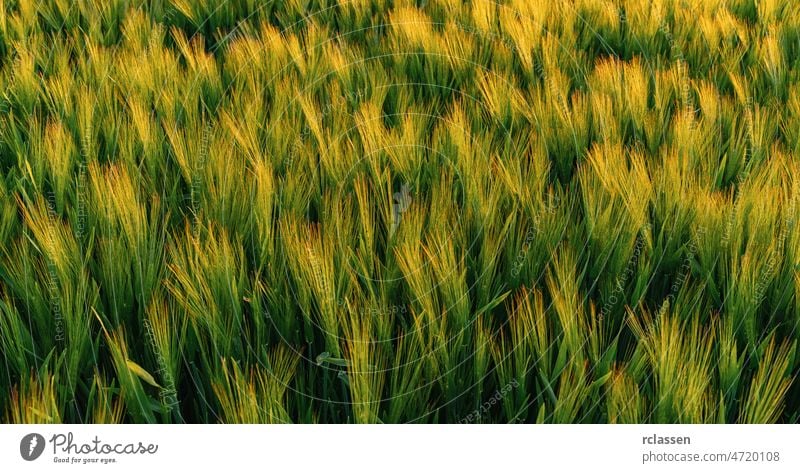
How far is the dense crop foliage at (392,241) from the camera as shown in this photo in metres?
0.70

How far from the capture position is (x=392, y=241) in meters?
0.80

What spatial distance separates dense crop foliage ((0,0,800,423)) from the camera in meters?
0.70

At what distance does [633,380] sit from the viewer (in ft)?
2.23
